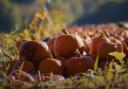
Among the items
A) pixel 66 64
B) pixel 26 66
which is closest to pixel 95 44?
pixel 66 64

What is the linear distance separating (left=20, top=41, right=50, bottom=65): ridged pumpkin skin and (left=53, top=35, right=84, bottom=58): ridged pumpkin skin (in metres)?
0.16

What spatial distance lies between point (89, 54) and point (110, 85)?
1018 mm

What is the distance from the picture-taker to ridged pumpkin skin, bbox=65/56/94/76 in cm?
365

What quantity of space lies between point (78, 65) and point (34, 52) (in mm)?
362

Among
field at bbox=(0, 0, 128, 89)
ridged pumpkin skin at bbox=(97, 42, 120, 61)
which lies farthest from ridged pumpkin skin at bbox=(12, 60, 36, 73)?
ridged pumpkin skin at bbox=(97, 42, 120, 61)

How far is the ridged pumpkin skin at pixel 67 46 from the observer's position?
398 centimetres

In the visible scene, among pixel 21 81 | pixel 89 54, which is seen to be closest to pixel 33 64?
pixel 89 54

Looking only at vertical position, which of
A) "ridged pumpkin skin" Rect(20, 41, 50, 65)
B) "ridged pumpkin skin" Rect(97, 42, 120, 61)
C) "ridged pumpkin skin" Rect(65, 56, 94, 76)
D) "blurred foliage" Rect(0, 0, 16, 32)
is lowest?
"ridged pumpkin skin" Rect(65, 56, 94, 76)

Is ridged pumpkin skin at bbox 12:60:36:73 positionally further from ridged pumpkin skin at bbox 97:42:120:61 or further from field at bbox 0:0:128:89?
ridged pumpkin skin at bbox 97:42:120:61

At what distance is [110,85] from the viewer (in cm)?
289

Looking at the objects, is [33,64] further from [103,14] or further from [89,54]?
[103,14]

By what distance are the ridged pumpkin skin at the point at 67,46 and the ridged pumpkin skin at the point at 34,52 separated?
0.51 feet

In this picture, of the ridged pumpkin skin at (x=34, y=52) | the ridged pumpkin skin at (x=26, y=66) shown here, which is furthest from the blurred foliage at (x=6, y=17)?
the ridged pumpkin skin at (x=26, y=66)

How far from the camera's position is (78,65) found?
12.0 ft
